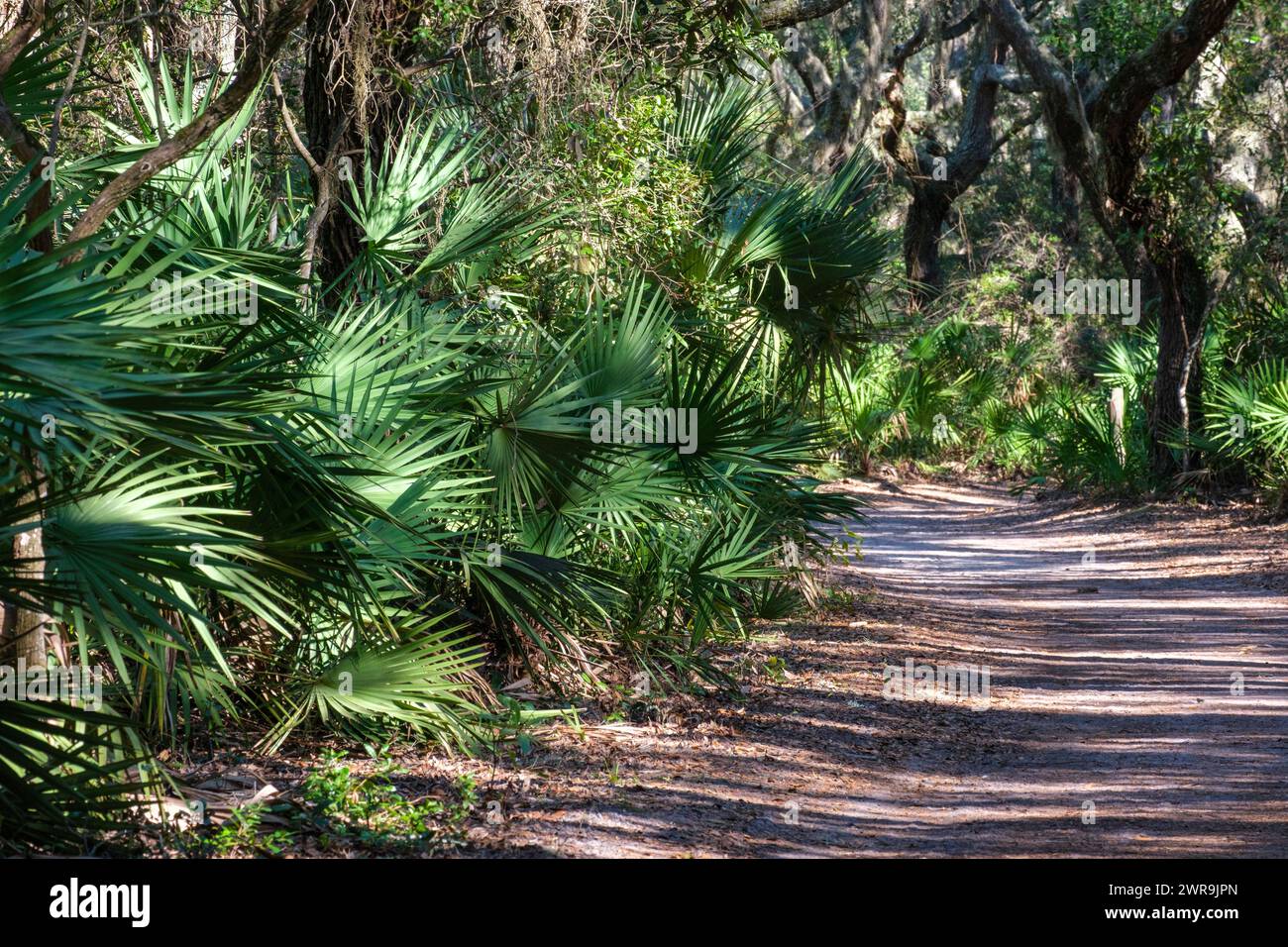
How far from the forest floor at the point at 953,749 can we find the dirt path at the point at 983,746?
16 mm

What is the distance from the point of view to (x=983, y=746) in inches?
248

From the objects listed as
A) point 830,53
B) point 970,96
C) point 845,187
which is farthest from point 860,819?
point 830,53

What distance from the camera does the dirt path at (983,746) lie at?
186 inches

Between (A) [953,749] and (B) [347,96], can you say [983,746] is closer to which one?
(A) [953,749]

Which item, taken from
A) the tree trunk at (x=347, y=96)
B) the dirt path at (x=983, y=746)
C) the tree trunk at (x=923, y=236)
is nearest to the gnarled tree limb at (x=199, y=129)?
the tree trunk at (x=347, y=96)

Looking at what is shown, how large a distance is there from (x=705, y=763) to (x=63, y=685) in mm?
2748

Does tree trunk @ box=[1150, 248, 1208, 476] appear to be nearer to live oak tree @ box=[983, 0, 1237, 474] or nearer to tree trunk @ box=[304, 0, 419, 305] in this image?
live oak tree @ box=[983, 0, 1237, 474]

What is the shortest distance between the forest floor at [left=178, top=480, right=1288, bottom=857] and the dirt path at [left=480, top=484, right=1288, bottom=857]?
16 mm

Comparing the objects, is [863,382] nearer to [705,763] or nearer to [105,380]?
[705,763]

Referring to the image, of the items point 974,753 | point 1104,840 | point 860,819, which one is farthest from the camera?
point 974,753

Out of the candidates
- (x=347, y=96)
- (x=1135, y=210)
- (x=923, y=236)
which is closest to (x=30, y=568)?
(x=347, y=96)

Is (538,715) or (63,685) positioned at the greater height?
(63,685)
